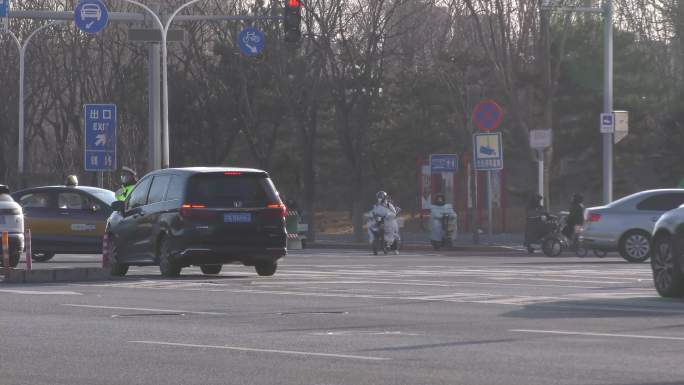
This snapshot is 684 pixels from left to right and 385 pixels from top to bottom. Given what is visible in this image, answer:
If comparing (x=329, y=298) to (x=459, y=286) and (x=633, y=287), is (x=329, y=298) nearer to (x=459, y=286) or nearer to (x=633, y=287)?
(x=459, y=286)

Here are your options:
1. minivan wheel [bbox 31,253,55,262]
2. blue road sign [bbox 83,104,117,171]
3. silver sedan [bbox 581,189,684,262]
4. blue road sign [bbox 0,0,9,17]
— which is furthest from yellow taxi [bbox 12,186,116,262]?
silver sedan [bbox 581,189,684,262]

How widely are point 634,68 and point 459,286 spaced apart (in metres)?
43.4

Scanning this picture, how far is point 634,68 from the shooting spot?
63.9 metres

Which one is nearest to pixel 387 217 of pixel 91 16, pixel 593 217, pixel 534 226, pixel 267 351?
pixel 534 226

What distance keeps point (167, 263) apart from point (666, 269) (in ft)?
28.4

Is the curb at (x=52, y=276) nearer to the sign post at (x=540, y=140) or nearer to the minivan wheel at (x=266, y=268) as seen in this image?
the minivan wheel at (x=266, y=268)

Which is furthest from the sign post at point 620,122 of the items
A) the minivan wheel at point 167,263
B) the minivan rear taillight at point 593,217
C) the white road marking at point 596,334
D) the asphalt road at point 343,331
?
the white road marking at point 596,334

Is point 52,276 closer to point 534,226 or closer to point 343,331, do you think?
point 343,331

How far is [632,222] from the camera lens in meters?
33.3

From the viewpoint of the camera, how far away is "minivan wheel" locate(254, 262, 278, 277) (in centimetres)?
2534

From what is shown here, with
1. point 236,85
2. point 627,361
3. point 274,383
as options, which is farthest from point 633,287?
point 236,85

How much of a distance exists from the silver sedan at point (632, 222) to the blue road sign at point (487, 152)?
386 inches

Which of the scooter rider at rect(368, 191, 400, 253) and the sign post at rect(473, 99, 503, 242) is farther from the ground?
the sign post at rect(473, 99, 503, 242)

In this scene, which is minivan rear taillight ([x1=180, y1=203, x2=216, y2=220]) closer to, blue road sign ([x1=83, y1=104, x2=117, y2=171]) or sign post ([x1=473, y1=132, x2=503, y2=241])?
blue road sign ([x1=83, y1=104, x2=117, y2=171])
